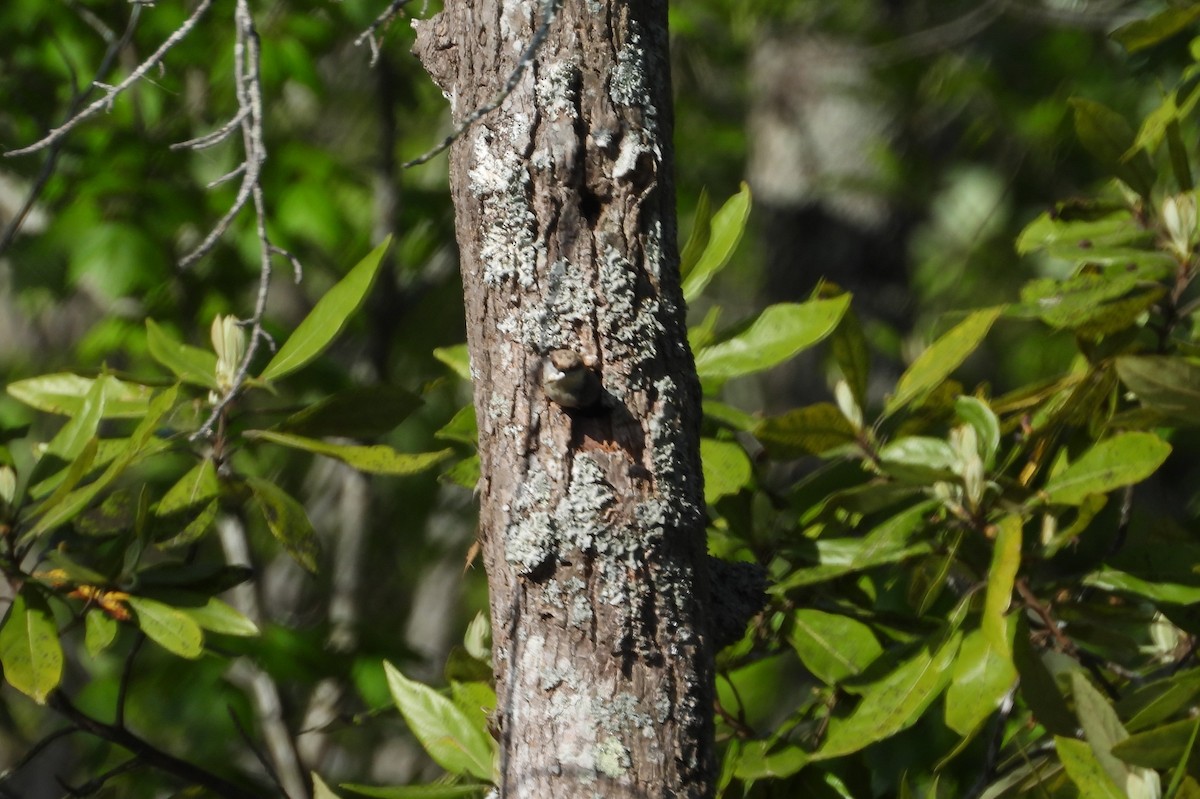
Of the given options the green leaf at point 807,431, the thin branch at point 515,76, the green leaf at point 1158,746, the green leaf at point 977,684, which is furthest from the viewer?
the green leaf at point 807,431

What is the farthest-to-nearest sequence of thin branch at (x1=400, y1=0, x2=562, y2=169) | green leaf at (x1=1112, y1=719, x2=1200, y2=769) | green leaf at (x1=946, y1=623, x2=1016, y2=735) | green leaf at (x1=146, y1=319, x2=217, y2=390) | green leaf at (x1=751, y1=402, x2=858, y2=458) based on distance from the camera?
green leaf at (x1=146, y1=319, x2=217, y2=390)
green leaf at (x1=751, y1=402, x2=858, y2=458)
green leaf at (x1=946, y1=623, x2=1016, y2=735)
green leaf at (x1=1112, y1=719, x2=1200, y2=769)
thin branch at (x1=400, y1=0, x2=562, y2=169)

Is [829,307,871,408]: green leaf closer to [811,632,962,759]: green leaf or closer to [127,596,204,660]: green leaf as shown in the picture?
[811,632,962,759]: green leaf

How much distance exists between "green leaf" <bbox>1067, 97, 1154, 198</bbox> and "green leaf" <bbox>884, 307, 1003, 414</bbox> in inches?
11.4

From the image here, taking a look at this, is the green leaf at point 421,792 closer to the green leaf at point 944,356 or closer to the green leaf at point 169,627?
the green leaf at point 169,627

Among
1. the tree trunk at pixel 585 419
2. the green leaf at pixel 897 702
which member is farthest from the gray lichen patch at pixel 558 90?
the green leaf at pixel 897 702

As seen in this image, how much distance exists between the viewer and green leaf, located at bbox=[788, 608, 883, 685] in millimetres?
1402

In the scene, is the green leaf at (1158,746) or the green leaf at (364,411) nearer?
the green leaf at (1158,746)

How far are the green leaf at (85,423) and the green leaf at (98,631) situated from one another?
21cm

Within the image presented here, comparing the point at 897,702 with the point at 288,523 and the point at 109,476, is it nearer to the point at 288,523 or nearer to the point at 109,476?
the point at 288,523

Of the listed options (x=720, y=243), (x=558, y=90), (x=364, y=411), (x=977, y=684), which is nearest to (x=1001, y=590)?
(x=977, y=684)

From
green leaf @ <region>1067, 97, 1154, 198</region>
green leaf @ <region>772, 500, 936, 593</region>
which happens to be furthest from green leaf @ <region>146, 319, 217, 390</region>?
green leaf @ <region>1067, 97, 1154, 198</region>

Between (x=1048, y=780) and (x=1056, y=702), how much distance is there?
0.14 m

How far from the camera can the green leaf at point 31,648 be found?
133 cm

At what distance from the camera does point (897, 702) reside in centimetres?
128
